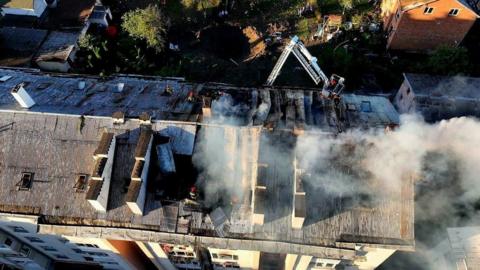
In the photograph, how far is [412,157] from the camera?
22891 mm

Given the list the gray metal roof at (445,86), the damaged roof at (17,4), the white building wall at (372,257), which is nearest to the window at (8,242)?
the white building wall at (372,257)

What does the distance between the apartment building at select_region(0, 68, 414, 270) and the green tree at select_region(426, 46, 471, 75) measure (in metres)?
16.7

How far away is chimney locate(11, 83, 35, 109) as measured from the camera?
2275 centimetres

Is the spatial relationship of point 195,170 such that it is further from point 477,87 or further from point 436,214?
Result: point 477,87

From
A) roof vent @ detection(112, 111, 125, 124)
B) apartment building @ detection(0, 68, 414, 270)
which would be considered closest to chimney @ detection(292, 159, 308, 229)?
apartment building @ detection(0, 68, 414, 270)

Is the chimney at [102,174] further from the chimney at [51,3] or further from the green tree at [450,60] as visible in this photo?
the green tree at [450,60]

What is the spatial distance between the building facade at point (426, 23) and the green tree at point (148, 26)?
84.0 ft

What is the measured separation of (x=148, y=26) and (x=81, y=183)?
23.6 meters

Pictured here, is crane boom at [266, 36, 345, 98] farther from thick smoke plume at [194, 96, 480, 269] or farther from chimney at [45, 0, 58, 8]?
chimney at [45, 0, 58, 8]

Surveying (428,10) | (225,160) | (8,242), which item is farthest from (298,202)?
(428,10)

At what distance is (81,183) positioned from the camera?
21.9 metres

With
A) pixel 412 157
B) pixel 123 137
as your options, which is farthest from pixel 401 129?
pixel 123 137

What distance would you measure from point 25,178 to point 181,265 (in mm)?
12046

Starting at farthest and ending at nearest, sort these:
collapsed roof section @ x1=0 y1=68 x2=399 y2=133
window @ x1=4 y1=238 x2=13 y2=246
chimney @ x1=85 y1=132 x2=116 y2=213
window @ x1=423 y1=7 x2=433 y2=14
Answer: window @ x1=423 y1=7 x2=433 y2=14
window @ x1=4 y1=238 x2=13 y2=246
collapsed roof section @ x1=0 y1=68 x2=399 y2=133
chimney @ x1=85 y1=132 x2=116 y2=213
